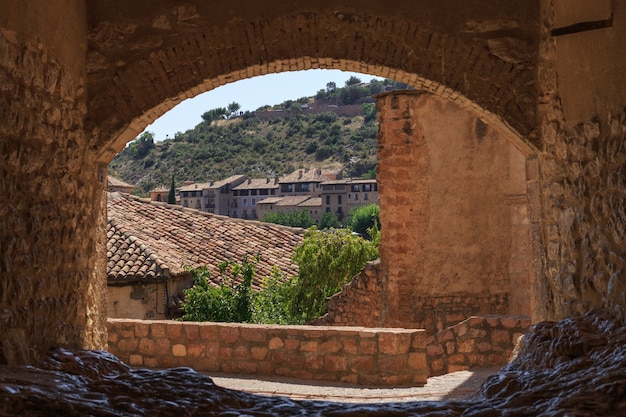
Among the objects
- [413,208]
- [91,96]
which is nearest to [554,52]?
[91,96]

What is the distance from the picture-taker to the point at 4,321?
13.1 feet

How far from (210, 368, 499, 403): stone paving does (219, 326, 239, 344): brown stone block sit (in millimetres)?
393

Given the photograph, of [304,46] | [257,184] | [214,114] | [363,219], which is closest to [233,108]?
[214,114]

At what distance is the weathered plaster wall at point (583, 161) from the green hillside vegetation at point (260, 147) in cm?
5557

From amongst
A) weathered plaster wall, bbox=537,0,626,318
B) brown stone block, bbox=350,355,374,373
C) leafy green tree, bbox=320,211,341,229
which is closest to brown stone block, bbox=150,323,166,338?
brown stone block, bbox=350,355,374,373

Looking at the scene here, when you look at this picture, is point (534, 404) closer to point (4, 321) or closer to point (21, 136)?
point (4, 321)

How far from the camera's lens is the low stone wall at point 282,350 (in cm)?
756

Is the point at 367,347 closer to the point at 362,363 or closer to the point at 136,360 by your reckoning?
the point at 362,363

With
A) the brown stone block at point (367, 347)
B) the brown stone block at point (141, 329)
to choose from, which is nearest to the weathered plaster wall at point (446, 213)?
the brown stone block at point (367, 347)

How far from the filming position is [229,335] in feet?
26.6

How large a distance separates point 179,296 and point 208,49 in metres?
9.96

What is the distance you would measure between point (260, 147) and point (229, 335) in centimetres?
6379

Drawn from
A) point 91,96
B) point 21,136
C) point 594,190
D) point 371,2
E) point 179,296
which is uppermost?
point 371,2

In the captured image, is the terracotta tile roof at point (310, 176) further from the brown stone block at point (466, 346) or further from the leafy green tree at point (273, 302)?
the brown stone block at point (466, 346)
